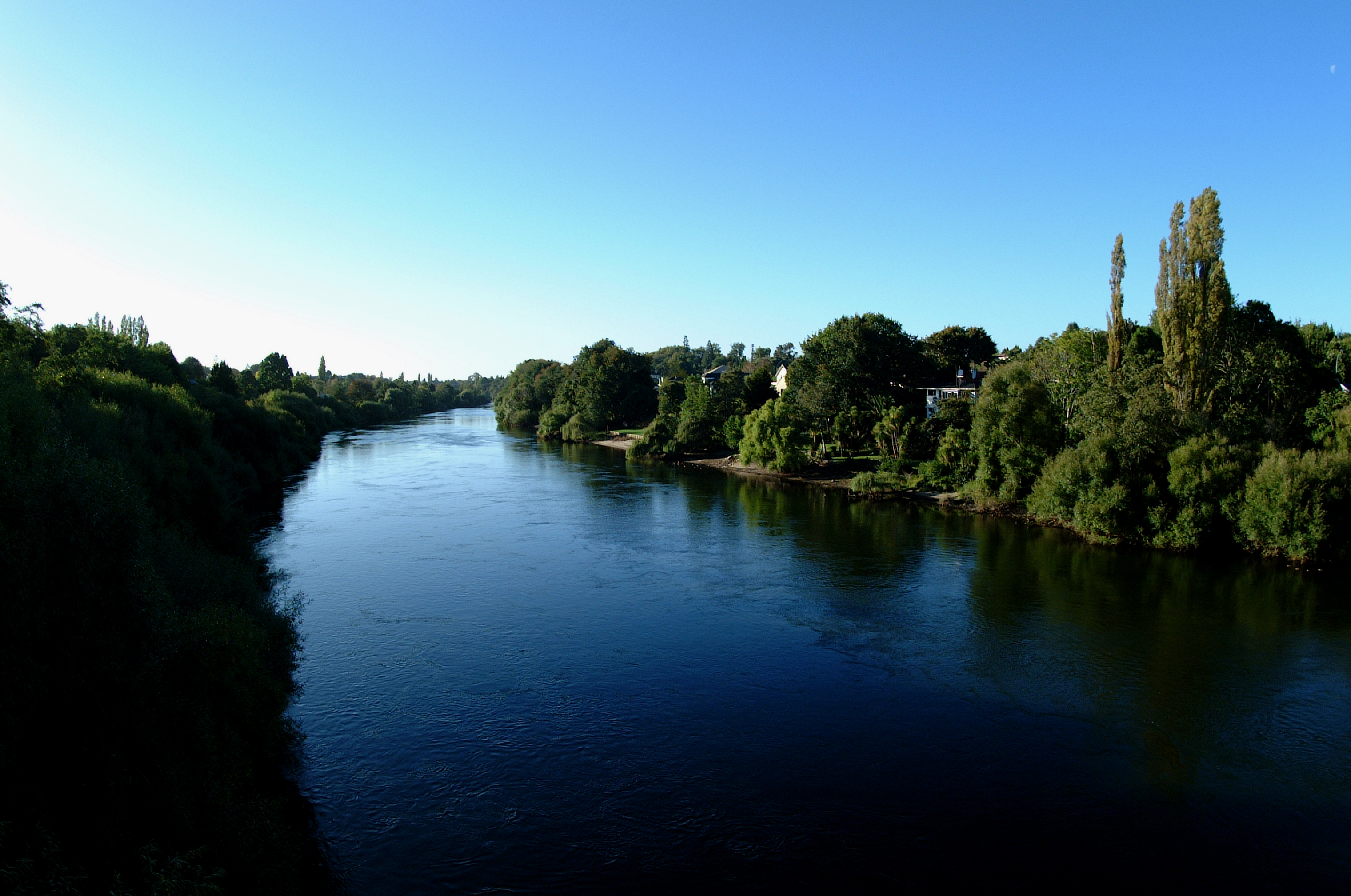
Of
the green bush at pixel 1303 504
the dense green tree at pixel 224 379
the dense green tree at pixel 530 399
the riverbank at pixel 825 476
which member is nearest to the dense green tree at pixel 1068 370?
the riverbank at pixel 825 476

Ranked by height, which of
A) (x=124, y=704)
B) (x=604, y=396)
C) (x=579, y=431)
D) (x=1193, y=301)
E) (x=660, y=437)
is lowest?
(x=124, y=704)

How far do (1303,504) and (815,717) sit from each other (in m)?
27.1

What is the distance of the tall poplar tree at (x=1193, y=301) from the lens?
37.0 m

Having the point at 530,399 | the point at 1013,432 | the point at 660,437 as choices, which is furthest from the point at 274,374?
the point at 1013,432

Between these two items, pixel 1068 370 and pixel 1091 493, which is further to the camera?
pixel 1068 370

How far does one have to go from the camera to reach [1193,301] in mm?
37656

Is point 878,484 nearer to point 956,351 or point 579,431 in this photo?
point 956,351

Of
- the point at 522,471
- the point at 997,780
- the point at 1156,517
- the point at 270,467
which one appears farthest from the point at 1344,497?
the point at 270,467

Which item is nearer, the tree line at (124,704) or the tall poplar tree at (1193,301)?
the tree line at (124,704)

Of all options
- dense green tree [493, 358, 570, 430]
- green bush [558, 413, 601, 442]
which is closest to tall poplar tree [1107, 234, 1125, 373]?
green bush [558, 413, 601, 442]

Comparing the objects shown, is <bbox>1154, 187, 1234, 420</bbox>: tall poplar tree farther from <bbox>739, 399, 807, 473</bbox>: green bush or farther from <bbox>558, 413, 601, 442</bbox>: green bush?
<bbox>558, 413, 601, 442</bbox>: green bush

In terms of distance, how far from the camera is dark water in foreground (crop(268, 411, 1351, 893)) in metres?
13.5

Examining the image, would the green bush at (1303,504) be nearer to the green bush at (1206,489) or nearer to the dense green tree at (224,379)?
the green bush at (1206,489)

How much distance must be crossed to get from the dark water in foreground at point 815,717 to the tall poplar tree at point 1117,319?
1239 cm
